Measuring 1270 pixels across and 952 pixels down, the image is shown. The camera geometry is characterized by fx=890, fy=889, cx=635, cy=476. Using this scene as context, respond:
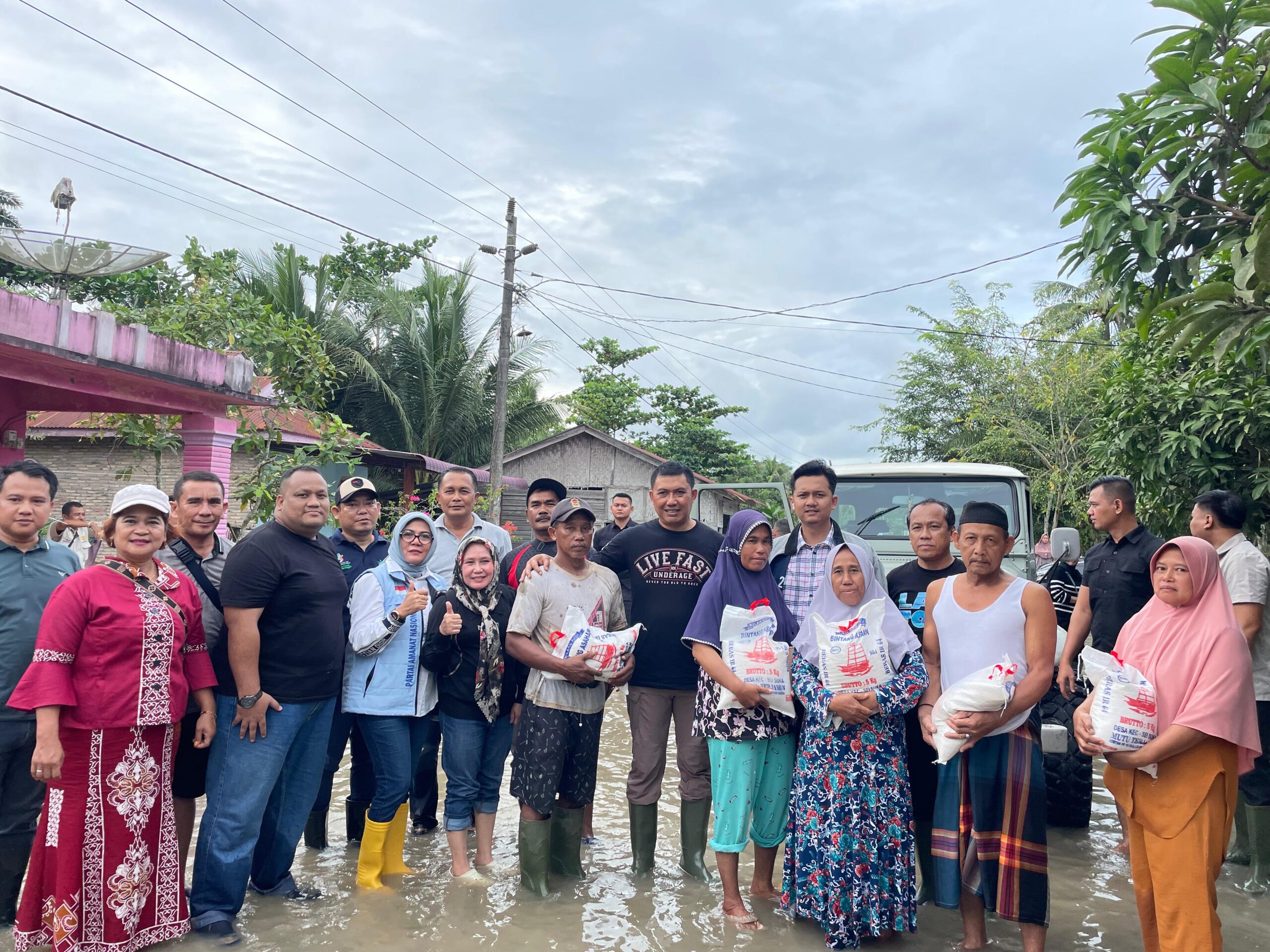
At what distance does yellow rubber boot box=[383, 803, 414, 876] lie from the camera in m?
4.36

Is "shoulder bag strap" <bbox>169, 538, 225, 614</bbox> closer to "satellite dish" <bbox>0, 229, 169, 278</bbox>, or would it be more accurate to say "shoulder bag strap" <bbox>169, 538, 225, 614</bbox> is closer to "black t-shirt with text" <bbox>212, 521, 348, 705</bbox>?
"black t-shirt with text" <bbox>212, 521, 348, 705</bbox>

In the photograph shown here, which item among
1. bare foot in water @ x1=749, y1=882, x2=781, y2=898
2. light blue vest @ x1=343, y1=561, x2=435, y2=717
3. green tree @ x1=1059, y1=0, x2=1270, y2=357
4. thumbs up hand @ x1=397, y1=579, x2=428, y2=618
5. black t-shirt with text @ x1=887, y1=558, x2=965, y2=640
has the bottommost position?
bare foot in water @ x1=749, y1=882, x2=781, y2=898

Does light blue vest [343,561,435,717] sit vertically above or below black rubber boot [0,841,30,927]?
above

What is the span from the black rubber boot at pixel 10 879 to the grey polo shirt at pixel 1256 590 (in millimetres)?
5671

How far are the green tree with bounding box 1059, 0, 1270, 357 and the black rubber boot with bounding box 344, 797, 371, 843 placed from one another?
15.1 feet

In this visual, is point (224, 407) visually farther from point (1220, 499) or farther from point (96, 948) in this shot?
point (1220, 499)

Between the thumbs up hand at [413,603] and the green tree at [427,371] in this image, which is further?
the green tree at [427,371]

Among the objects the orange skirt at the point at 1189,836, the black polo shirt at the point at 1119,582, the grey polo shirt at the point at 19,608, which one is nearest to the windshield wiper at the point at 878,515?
the black polo shirt at the point at 1119,582

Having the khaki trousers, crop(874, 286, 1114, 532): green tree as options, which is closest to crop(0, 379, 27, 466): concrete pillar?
the khaki trousers

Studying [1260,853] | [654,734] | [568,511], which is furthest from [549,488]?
[1260,853]

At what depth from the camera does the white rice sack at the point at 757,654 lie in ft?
12.6

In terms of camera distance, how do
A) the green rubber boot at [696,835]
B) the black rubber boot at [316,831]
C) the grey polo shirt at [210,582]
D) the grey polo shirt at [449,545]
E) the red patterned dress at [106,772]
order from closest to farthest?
1. the red patterned dress at [106,772]
2. the grey polo shirt at [210,582]
3. the green rubber boot at [696,835]
4. the black rubber boot at [316,831]
5. the grey polo shirt at [449,545]

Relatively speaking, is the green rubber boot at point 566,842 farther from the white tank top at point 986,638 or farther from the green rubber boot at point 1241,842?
the green rubber boot at point 1241,842

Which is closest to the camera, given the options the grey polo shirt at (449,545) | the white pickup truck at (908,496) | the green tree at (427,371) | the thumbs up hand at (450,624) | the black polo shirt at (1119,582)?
the thumbs up hand at (450,624)
